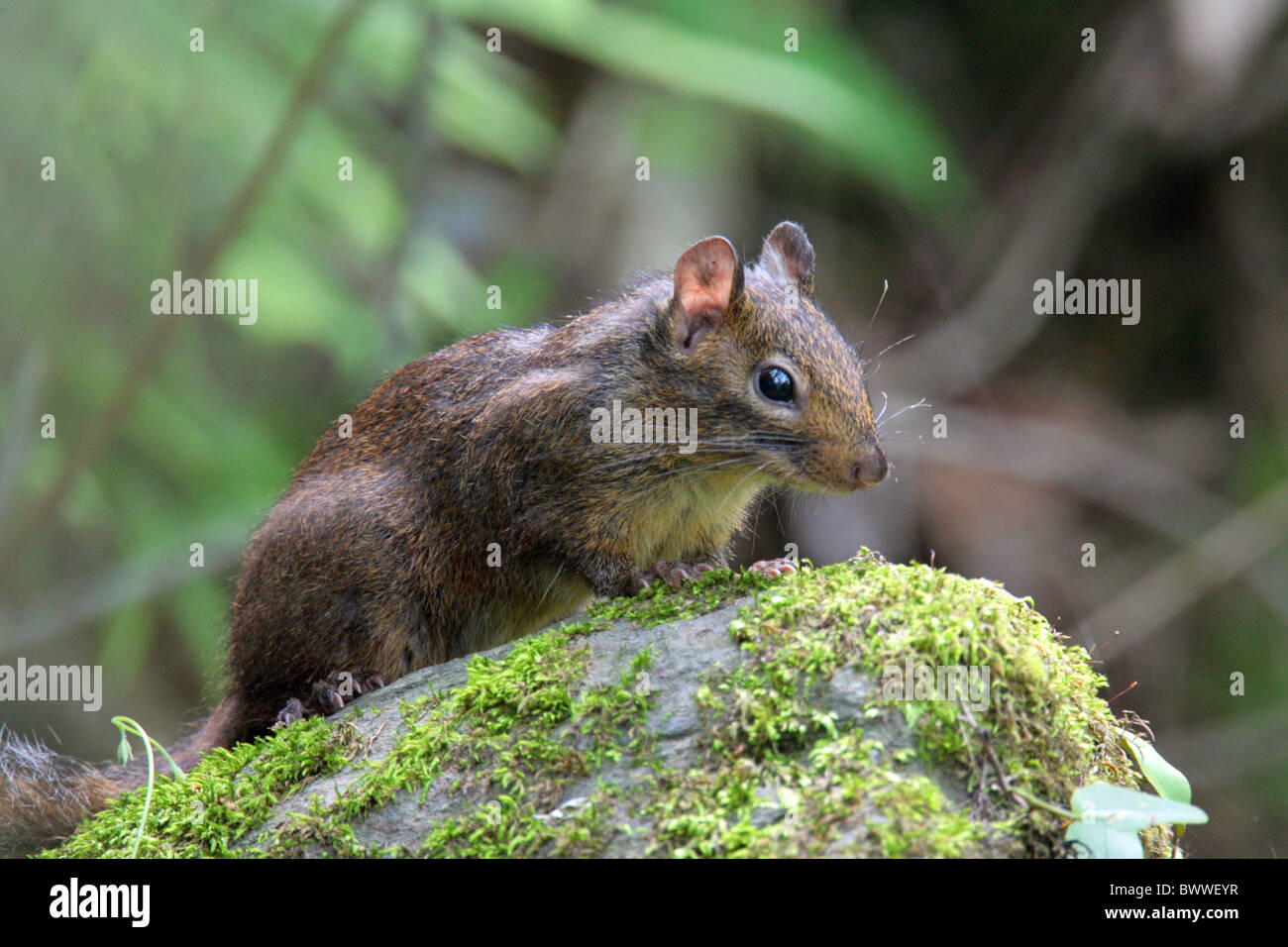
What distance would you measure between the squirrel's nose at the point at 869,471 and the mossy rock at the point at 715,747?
0.57 m

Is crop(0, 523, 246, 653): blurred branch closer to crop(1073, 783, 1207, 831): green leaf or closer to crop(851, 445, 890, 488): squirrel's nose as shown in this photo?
crop(851, 445, 890, 488): squirrel's nose

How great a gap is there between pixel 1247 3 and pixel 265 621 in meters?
10.2

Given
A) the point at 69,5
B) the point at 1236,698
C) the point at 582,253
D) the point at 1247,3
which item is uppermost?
the point at 1247,3

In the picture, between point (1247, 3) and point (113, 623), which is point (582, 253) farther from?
point (1247, 3)

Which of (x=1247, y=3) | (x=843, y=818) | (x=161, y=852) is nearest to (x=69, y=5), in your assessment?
(x=161, y=852)

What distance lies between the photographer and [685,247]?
10.2 m

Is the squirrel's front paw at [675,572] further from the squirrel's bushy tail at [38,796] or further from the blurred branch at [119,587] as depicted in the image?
the blurred branch at [119,587]

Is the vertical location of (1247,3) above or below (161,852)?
above

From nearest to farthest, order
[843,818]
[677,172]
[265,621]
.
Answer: [843,818]
[265,621]
[677,172]

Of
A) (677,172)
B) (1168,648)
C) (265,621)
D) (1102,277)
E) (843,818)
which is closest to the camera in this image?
(843,818)

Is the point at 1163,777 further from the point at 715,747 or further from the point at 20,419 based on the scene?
the point at 20,419

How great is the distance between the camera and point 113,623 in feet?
29.7

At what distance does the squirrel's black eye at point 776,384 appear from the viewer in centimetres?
552

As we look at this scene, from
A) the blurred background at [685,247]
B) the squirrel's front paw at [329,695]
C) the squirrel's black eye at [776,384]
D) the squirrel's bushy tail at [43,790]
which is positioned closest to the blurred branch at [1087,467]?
the blurred background at [685,247]
